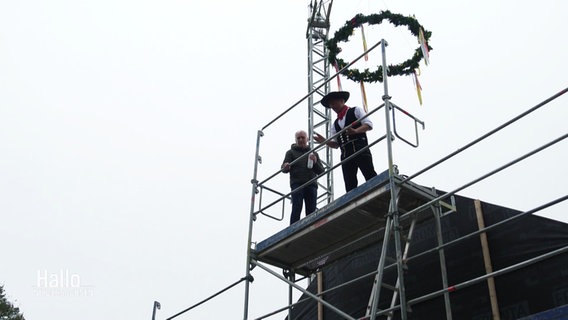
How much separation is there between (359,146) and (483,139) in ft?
6.54

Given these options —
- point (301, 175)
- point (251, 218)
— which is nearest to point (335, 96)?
point (301, 175)

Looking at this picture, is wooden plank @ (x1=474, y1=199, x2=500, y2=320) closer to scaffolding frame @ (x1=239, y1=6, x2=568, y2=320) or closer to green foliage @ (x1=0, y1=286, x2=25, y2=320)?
scaffolding frame @ (x1=239, y1=6, x2=568, y2=320)

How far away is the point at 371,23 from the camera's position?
10.5 metres

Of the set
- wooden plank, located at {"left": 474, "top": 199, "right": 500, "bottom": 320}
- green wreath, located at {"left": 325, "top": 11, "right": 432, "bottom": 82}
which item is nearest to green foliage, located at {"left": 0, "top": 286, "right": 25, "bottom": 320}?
green wreath, located at {"left": 325, "top": 11, "right": 432, "bottom": 82}

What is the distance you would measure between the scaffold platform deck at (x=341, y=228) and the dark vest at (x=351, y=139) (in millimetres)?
827

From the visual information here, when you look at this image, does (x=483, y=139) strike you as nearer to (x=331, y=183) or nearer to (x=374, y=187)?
(x=374, y=187)

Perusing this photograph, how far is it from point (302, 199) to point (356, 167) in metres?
1.30

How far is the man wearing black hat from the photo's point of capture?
7219mm

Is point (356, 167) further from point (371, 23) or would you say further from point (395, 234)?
point (371, 23)

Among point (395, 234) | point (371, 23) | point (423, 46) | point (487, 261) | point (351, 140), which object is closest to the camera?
point (395, 234)

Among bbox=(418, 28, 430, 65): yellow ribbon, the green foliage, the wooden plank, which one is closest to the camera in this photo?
the wooden plank

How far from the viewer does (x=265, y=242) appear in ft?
25.7

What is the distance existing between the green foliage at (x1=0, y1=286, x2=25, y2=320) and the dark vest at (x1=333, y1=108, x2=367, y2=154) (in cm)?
2881

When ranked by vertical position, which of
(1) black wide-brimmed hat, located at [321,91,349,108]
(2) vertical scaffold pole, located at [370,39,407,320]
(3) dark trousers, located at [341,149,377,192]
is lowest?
(2) vertical scaffold pole, located at [370,39,407,320]
